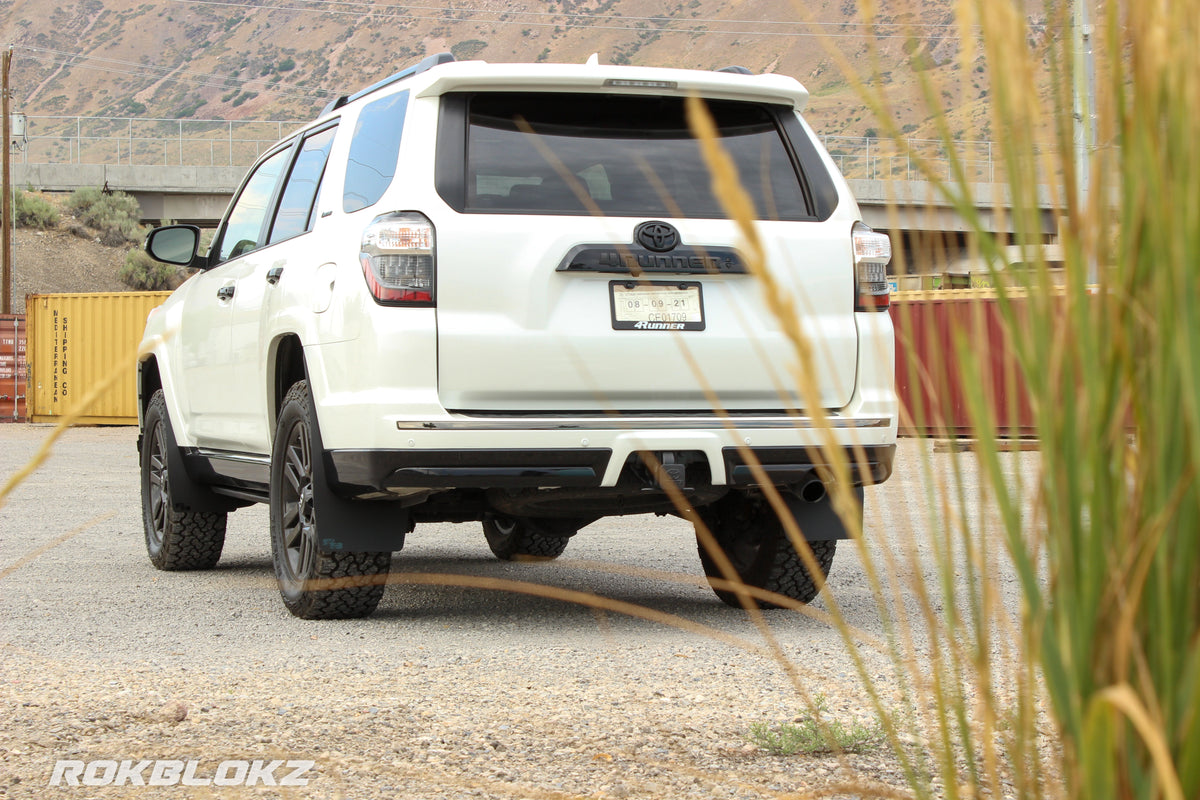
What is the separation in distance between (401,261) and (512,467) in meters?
0.79

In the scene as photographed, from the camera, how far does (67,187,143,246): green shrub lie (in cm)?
5910

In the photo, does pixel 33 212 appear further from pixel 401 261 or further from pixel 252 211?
pixel 401 261

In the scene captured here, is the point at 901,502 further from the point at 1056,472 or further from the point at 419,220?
the point at 419,220

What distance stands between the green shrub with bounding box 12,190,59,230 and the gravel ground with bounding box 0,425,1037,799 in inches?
2195

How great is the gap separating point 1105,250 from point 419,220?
147 inches

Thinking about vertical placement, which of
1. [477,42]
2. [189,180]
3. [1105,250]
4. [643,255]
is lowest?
[1105,250]

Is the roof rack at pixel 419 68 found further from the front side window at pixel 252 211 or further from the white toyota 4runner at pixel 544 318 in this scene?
the front side window at pixel 252 211

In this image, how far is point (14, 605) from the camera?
240 inches

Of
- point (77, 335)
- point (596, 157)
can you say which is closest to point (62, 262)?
point (77, 335)

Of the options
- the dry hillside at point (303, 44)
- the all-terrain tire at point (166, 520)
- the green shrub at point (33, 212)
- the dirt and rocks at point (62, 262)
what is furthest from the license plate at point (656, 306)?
the dry hillside at point (303, 44)

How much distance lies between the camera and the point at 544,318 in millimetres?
4840

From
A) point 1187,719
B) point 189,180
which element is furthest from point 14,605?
point 189,180

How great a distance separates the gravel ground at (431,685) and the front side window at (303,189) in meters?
1.60

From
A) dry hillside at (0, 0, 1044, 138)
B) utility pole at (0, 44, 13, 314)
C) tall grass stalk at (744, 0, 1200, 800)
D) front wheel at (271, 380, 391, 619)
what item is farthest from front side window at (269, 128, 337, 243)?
dry hillside at (0, 0, 1044, 138)
